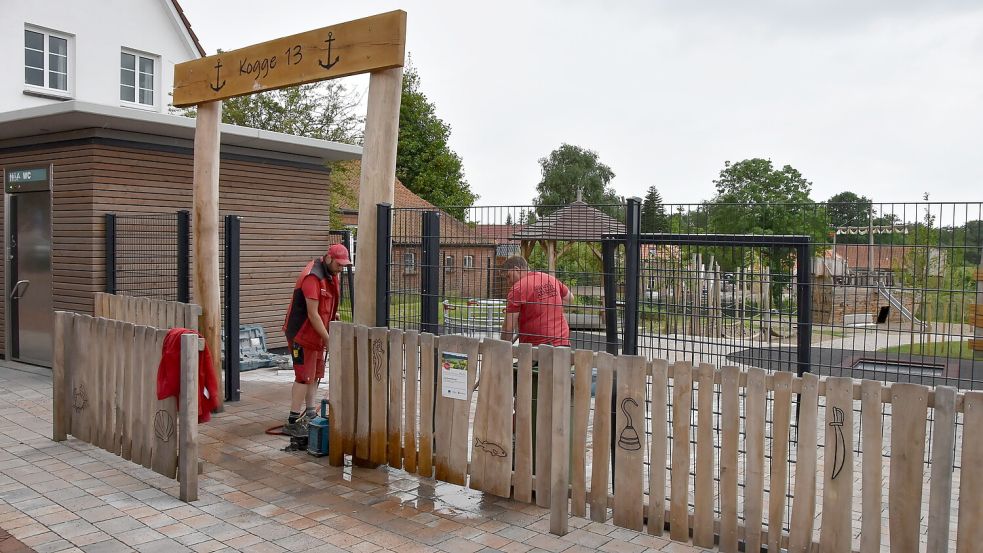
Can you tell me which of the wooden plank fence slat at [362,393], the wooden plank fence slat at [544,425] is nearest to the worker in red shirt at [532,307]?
the wooden plank fence slat at [544,425]

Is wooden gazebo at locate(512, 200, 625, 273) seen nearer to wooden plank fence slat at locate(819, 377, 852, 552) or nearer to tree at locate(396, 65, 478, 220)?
wooden plank fence slat at locate(819, 377, 852, 552)

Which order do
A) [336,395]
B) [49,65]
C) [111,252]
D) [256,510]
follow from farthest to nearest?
[49,65], [111,252], [336,395], [256,510]


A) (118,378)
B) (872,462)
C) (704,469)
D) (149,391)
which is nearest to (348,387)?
(149,391)

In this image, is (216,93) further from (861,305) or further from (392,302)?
(861,305)

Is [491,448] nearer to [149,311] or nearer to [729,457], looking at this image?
[729,457]

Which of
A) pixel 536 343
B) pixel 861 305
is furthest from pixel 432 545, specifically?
pixel 861 305

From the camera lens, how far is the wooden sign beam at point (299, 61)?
6.14m

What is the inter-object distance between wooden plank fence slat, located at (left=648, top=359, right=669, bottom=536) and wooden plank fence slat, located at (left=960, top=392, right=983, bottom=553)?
1.52m

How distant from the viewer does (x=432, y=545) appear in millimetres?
4715

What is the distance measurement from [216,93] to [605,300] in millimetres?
4636

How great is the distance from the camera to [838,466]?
407 cm

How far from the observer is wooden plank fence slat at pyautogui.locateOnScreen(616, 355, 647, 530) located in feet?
15.5

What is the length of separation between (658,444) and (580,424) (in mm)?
517

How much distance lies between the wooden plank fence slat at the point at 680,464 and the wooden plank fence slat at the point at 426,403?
1.90 metres
